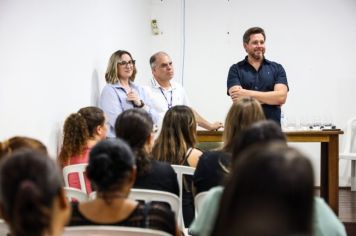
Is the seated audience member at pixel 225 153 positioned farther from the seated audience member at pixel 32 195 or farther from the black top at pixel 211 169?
the seated audience member at pixel 32 195

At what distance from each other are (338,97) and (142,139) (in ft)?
14.9

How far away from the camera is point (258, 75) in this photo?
443 centimetres

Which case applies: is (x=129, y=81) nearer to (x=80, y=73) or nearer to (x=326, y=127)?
(x=80, y=73)

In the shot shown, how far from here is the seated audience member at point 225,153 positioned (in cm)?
241

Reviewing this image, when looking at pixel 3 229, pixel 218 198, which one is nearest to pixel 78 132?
pixel 3 229

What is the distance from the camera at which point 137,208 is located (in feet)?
5.87

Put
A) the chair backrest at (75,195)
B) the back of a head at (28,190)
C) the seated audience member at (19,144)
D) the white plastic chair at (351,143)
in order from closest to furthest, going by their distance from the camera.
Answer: the back of a head at (28,190) < the seated audience member at (19,144) < the chair backrest at (75,195) < the white plastic chair at (351,143)

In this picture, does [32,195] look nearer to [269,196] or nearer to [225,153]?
[269,196]

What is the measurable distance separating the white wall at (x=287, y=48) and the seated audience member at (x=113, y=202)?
493cm

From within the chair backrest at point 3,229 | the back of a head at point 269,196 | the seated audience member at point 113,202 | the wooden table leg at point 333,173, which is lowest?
the wooden table leg at point 333,173

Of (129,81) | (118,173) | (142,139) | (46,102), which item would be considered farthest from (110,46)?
(118,173)

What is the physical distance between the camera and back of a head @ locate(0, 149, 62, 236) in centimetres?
116

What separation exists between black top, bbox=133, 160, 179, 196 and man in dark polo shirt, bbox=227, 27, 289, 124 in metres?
1.98

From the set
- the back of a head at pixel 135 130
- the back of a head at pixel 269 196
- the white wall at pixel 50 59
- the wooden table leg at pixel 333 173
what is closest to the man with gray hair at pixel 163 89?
the white wall at pixel 50 59
